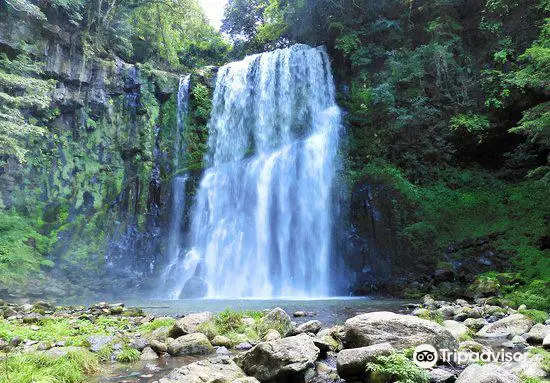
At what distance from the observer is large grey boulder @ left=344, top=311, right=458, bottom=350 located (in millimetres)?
4957

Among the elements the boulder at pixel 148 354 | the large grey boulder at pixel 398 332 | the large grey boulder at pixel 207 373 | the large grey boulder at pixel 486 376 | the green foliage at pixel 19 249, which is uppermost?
the green foliage at pixel 19 249

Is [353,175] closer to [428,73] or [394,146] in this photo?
[394,146]

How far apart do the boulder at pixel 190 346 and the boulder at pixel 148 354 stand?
23 centimetres

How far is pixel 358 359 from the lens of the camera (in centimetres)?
452

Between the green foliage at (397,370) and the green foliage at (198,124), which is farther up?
the green foliage at (198,124)

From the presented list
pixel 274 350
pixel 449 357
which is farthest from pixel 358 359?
pixel 449 357

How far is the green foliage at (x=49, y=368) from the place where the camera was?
410 cm

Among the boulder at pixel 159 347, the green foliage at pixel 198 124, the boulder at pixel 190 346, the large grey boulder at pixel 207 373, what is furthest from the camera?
the green foliage at pixel 198 124

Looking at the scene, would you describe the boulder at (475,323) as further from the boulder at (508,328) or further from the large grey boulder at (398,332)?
the large grey boulder at (398,332)

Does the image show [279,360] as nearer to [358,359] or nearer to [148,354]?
[358,359]

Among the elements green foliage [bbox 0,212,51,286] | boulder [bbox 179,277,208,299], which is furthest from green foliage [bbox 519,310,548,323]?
green foliage [bbox 0,212,51,286]

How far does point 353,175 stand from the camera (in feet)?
60.0

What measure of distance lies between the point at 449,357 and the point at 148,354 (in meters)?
4.13

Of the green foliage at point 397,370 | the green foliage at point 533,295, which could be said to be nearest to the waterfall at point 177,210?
the green foliage at point 533,295
